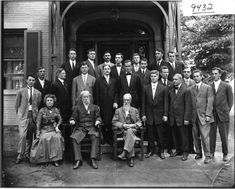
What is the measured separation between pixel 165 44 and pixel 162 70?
2.54 meters

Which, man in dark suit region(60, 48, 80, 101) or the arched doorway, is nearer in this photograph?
man in dark suit region(60, 48, 80, 101)

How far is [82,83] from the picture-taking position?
5.68 meters

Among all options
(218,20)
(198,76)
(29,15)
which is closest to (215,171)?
(198,76)

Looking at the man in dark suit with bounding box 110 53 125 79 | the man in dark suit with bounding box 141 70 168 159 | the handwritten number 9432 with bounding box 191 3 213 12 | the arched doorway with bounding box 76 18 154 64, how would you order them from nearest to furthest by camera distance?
the handwritten number 9432 with bounding box 191 3 213 12 < the man in dark suit with bounding box 141 70 168 159 < the man in dark suit with bounding box 110 53 125 79 < the arched doorway with bounding box 76 18 154 64

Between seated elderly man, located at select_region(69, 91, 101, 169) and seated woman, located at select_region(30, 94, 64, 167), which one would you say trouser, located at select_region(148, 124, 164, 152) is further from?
seated woman, located at select_region(30, 94, 64, 167)

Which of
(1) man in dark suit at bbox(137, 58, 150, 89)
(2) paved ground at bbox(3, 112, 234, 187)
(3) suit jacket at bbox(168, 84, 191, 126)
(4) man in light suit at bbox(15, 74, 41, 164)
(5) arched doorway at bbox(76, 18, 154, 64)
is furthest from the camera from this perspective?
(5) arched doorway at bbox(76, 18, 154, 64)

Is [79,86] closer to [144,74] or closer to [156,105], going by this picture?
[144,74]

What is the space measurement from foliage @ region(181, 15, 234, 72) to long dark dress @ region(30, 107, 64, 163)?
107 inches

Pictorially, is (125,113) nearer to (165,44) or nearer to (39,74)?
(39,74)

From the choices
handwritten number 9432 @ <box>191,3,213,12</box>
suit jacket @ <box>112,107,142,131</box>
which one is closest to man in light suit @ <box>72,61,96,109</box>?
suit jacket @ <box>112,107,142,131</box>

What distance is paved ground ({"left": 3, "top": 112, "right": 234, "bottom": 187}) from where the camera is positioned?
4781 mm

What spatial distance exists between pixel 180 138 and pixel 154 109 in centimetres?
68

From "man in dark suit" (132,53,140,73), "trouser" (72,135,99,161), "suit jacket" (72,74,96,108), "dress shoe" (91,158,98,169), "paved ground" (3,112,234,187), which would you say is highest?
"man in dark suit" (132,53,140,73)

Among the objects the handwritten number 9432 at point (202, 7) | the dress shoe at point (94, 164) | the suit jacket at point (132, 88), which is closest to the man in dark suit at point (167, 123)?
the suit jacket at point (132, 88)
